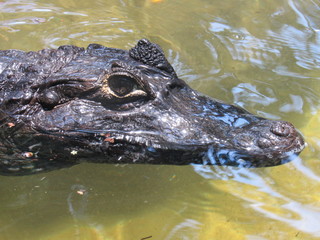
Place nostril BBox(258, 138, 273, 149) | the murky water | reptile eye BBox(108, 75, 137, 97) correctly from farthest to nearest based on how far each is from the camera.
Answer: reptile eye BBox(108, 75, 137, 97) → the murky water → nostril BBox(258, 138, 273, 149)

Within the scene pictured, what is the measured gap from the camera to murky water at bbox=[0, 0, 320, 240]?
10.8 ft

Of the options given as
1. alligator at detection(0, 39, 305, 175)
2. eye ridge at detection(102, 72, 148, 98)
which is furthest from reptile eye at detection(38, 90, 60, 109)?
eye ridge at detection(102, 72, 148, 98)

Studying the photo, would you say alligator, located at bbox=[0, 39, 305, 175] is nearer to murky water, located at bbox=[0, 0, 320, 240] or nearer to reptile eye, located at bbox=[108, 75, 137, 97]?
reptile eye, located at bbox=[108, 75, 137, 97]

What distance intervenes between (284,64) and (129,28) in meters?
2.71

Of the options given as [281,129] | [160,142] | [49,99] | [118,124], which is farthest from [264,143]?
[49,99]

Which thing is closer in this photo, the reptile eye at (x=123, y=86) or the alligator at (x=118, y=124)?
the alligator at (x=118, y=124)

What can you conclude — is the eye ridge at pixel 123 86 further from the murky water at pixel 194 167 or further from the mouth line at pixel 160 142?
the murky water at pixel 194 167

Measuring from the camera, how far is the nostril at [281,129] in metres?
3.09

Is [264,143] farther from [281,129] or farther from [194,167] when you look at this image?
[194,167]

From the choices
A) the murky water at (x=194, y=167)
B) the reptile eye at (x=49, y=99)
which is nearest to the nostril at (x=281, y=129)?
the murky water at (x=194, y=167)

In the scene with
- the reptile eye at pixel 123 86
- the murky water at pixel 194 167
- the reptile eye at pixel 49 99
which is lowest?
the murky water at pixel 194 167

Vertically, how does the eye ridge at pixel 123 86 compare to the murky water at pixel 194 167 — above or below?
above

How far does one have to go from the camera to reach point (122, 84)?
341 cm

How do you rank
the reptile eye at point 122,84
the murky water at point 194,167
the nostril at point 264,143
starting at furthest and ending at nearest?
1. the reptile eye at point 122,84
2. the murky water at point 194,167
3. the nostril at point 264,143
